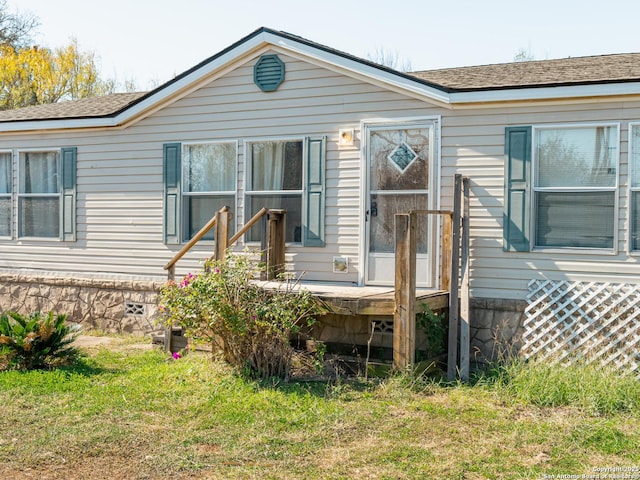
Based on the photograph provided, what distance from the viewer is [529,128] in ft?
25.9

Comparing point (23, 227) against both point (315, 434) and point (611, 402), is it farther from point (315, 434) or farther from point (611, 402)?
point (611, 402)

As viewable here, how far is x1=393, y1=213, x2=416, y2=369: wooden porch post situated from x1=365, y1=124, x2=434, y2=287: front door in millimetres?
1303

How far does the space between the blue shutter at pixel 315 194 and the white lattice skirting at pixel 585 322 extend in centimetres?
264

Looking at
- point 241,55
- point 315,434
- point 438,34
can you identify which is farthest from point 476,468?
point 438,34

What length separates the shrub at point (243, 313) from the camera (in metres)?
7.04

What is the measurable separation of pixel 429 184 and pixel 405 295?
5.93 feet

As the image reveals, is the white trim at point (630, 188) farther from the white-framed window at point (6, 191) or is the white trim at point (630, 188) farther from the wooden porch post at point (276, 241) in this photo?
the white-framed window at point (6, 191)

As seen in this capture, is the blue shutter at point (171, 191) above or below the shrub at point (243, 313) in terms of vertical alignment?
above

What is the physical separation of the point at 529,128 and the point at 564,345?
2.33 metres

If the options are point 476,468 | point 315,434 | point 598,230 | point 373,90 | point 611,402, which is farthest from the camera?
point 373,90

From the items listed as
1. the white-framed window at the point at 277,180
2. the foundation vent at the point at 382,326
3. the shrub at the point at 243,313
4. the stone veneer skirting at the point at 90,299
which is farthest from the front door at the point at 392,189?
the stone veneer skirting at the point at 90,299

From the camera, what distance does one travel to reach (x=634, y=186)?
7.56 metres

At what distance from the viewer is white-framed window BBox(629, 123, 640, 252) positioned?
7.54 metres

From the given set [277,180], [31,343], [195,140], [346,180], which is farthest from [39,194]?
[346,180]
